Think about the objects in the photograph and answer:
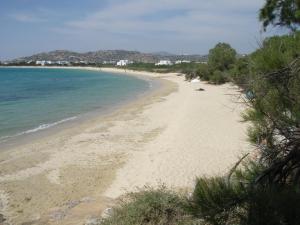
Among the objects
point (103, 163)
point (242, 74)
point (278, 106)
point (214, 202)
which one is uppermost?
point (242, 74)

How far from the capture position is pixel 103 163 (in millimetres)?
12492

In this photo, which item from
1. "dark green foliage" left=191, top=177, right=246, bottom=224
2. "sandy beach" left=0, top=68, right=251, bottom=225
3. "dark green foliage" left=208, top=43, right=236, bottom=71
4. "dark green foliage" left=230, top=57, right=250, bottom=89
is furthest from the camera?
"dark green foliage" left=208, top=43, right=236, bottom=71

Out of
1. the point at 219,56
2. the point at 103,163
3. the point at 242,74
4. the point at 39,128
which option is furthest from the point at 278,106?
the point at 219,56

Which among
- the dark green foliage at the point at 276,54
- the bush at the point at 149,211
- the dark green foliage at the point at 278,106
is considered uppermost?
the dark green foliage at the point at 276,54

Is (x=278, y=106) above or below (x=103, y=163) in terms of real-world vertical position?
above

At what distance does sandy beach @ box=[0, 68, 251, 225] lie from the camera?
346 inches

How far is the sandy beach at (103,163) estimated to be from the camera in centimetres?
879

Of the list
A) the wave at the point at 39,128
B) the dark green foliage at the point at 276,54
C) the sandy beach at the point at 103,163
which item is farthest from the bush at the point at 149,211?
the wave at the point at 39,128

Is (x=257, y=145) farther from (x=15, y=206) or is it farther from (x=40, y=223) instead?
(x=15, y=206)

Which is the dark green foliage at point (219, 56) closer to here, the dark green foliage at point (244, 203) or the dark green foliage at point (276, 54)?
the dark green foliage at point (276, 54)

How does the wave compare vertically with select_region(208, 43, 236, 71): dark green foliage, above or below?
below

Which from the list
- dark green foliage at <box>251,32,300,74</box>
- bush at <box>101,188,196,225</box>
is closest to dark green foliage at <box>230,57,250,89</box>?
dark green foliage at <box>251,32,300,74</box>

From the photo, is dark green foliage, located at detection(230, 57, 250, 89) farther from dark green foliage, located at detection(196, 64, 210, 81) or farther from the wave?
dark green foliage, located at detection(196, 64, 210, 81)

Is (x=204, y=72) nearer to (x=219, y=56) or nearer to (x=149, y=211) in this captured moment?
(x=219, y=56)
